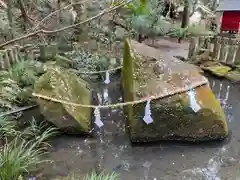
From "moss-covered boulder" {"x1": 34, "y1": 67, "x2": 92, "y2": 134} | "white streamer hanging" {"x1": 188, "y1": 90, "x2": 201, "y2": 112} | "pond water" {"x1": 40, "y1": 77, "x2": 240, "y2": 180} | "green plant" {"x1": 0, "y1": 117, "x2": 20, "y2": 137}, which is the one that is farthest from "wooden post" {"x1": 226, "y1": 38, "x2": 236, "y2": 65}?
"green plant" {"x1": 0, "y1": 117, "x2": 20, "y2": 137}

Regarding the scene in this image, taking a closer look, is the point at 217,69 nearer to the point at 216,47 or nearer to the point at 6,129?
the point at 216,47

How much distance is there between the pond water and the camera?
3.52 metres

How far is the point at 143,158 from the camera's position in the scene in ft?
12.5

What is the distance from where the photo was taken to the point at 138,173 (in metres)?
3.53

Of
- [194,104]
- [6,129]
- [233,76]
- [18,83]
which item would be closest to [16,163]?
[6,129]

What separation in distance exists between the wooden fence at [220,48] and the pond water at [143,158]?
3.42m

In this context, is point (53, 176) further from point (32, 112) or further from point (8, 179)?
point (32, 112)

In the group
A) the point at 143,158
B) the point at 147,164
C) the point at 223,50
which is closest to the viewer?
the point at 147,164

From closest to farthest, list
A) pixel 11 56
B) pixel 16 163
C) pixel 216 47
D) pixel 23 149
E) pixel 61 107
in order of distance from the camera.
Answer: pixel 16 163 → pixel 23 149 → pixel 61 107 → pixel 11 56 → pixel 216 47

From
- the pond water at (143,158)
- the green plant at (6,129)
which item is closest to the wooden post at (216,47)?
the pond water at (143,158)

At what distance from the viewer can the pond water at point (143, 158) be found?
11.5 feet

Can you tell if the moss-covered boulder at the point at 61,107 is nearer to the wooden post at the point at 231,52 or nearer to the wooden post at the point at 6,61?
the wooden post at the point at 6,61

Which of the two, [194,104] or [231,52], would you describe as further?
[231,52]

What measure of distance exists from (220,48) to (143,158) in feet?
17.1
